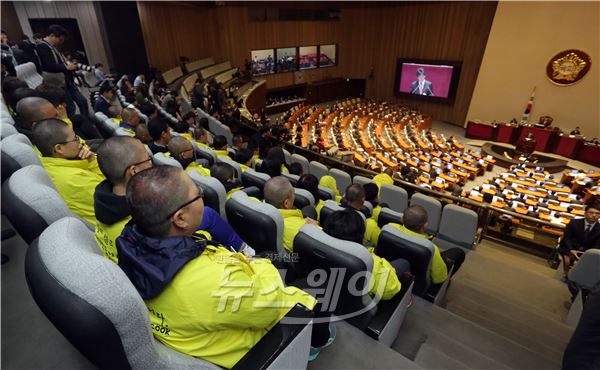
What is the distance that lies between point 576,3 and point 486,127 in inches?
175

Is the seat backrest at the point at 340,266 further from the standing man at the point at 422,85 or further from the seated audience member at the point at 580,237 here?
the standing man at the point at 422,85

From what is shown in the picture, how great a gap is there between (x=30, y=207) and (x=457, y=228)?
412cm

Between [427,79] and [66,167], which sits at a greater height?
[66,167]

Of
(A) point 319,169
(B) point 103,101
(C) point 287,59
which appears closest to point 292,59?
(C) point 287,59

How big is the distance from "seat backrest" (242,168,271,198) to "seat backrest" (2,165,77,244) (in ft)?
6.82

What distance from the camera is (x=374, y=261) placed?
1845 millimetres

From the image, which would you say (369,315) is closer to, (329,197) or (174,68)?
(329,197)

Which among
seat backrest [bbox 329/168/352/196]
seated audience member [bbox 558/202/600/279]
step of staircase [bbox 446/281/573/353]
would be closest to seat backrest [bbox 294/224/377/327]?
step of staircase [bbox 446/281/573/353]

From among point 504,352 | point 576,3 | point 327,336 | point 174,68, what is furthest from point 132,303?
point 576,3

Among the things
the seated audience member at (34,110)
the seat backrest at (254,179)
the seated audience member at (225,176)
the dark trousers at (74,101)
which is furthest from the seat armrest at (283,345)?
the dark trousers at (74,101)

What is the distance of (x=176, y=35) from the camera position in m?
12.3

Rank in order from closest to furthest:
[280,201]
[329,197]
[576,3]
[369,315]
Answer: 1. [369,315]
2. [280,201]
3. [329,197]
4. [576,3]

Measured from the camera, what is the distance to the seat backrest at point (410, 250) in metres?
2.31

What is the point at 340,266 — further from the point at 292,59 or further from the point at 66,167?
the point at 292,59
